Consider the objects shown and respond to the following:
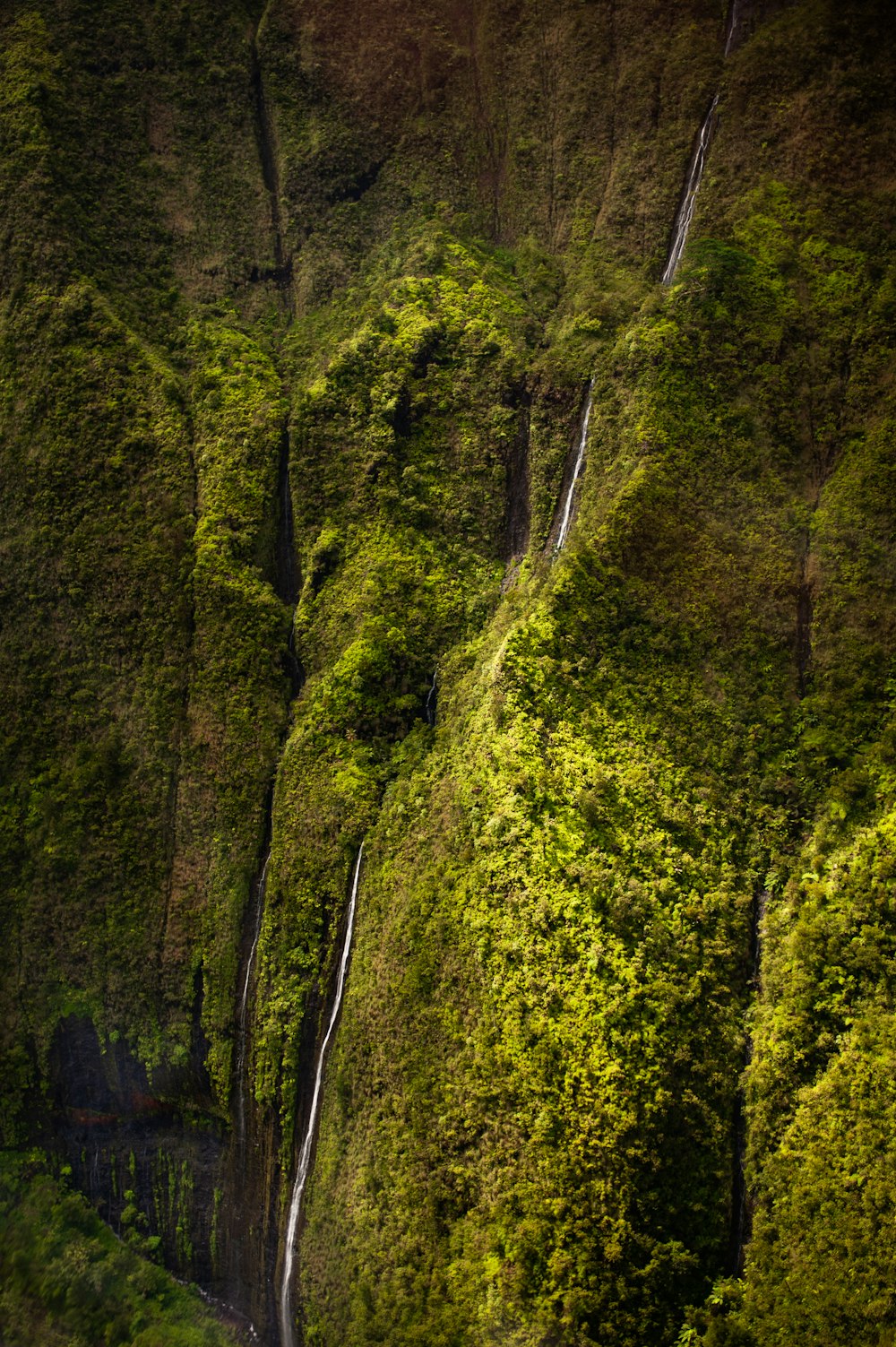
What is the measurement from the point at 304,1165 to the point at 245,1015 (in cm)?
357

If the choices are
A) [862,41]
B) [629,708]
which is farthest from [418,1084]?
[862,41]

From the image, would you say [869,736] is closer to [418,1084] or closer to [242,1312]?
[418,1084]

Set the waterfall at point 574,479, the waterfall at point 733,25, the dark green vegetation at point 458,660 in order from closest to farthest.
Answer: the dark green vegetation at point 458,660 → the waterfall at point 574,479 → the waterfall at point 733,25

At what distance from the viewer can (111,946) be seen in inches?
899

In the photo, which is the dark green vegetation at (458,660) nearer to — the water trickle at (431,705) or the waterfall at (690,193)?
the water trickle at (431,705)

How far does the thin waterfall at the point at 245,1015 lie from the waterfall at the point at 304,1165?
Answer: 2.01 meters

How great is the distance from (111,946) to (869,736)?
18.2 meters

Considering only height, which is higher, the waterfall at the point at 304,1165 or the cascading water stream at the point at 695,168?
the cascading water stream at the point at 695,168

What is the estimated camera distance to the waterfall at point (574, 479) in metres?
22.4

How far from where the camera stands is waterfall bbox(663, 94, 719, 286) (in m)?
24.1

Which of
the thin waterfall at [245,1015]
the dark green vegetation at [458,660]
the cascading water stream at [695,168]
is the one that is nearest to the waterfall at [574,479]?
the dark green vegetation at [458,660]

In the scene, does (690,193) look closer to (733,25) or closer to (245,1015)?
(733,25)

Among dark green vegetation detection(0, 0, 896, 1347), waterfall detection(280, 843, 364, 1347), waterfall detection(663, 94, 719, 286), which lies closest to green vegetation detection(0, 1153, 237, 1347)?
dark green vegetation detection(0, 0, 896, 1347)

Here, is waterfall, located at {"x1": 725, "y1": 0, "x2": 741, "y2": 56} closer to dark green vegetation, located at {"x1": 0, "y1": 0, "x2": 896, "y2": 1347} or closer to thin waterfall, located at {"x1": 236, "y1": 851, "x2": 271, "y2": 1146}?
dark green vegetation, located at {"x1": 0, "y1": 0, "x2": 896, "y2": 1347}
